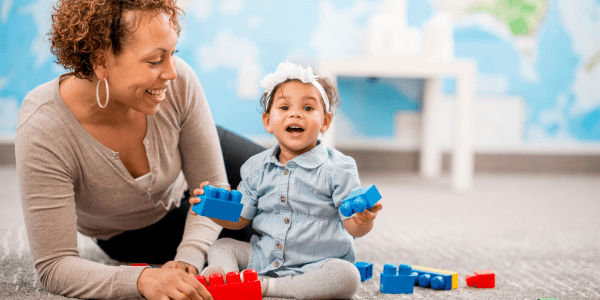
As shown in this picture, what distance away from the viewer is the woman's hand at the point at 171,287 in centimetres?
68

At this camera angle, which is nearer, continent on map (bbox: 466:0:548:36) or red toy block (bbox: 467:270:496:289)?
red toy block (bbox: 467:270:496:289)

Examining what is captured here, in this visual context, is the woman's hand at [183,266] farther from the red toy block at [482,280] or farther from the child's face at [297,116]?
the red toy block at [482,280]

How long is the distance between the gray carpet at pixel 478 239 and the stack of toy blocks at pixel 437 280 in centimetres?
1

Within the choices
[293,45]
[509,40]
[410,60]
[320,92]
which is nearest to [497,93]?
[509,40]

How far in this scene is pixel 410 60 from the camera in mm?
1994

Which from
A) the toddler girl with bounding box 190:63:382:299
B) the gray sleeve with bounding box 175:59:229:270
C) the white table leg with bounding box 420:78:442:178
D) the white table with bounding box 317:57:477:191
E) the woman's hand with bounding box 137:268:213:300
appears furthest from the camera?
the white table leg with bounding box 420:78:442:178

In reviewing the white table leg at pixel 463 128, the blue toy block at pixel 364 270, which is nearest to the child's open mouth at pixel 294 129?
the blue toy block at pixel 364 270

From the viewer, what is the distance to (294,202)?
32.9 inches

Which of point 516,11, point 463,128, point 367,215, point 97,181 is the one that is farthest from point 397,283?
point 516,11

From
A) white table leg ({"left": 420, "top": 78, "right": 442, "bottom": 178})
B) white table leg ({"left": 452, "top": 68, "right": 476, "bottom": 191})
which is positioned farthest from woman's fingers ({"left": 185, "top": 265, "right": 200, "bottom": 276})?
white table leg ({"left": 420, "top": 78, "right": 442, "bottom": 178})

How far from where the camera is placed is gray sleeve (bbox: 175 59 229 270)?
93 centimetres

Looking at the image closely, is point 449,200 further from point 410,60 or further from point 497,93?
point 497,93

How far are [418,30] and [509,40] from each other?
18.6 inches

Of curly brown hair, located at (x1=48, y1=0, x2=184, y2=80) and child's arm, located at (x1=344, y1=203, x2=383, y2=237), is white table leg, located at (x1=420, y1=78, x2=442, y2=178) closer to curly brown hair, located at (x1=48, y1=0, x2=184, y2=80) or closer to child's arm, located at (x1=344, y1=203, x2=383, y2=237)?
child's arm, located at (x1=344, y1=203, x2=383, y2=237)
